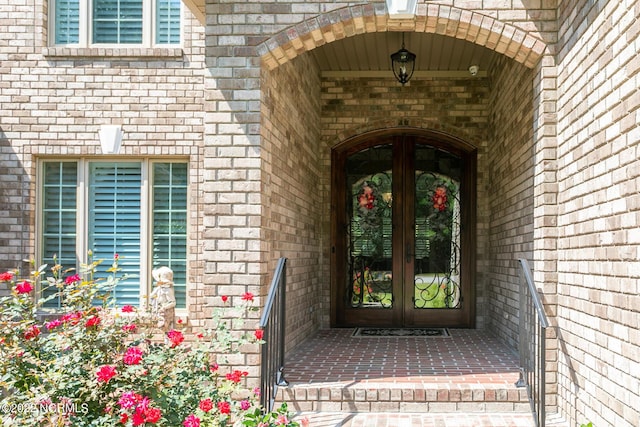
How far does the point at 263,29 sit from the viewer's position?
4.28 meters

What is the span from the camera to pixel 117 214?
21.4ft

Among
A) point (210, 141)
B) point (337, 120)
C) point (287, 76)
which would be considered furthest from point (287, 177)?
point (337, 120)

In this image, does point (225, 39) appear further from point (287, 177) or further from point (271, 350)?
point (271, 350)

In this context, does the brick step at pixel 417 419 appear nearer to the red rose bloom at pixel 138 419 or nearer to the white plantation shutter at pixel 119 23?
the red rose bloom at pixel 138 419

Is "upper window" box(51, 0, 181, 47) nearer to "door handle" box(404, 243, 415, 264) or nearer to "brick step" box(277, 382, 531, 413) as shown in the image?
"door handle" box(404, 243, 415, 264)

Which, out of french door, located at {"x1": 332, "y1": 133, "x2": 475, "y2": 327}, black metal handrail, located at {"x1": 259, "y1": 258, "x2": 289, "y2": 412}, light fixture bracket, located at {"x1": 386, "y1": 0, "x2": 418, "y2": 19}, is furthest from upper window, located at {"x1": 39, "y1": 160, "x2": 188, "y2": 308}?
light fixture bracket, located at {"x1": 386, "y1": 0, "x2": 418, "y2": 19}

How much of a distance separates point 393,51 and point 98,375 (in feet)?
16.5

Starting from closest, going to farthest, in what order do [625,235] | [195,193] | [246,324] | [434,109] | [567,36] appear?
[625,235] → [567,36] → [246,324] → [195,193] → [434,109]

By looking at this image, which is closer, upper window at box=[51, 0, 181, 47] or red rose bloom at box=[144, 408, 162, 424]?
red rose bloom at box=[144, 408, 162, 424]

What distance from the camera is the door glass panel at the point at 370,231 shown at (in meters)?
7.36

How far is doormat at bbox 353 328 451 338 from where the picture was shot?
263 inches

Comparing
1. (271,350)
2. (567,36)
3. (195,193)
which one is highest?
(567,36)

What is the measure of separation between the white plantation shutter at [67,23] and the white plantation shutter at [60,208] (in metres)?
1.29

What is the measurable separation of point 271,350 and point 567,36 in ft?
9.07
